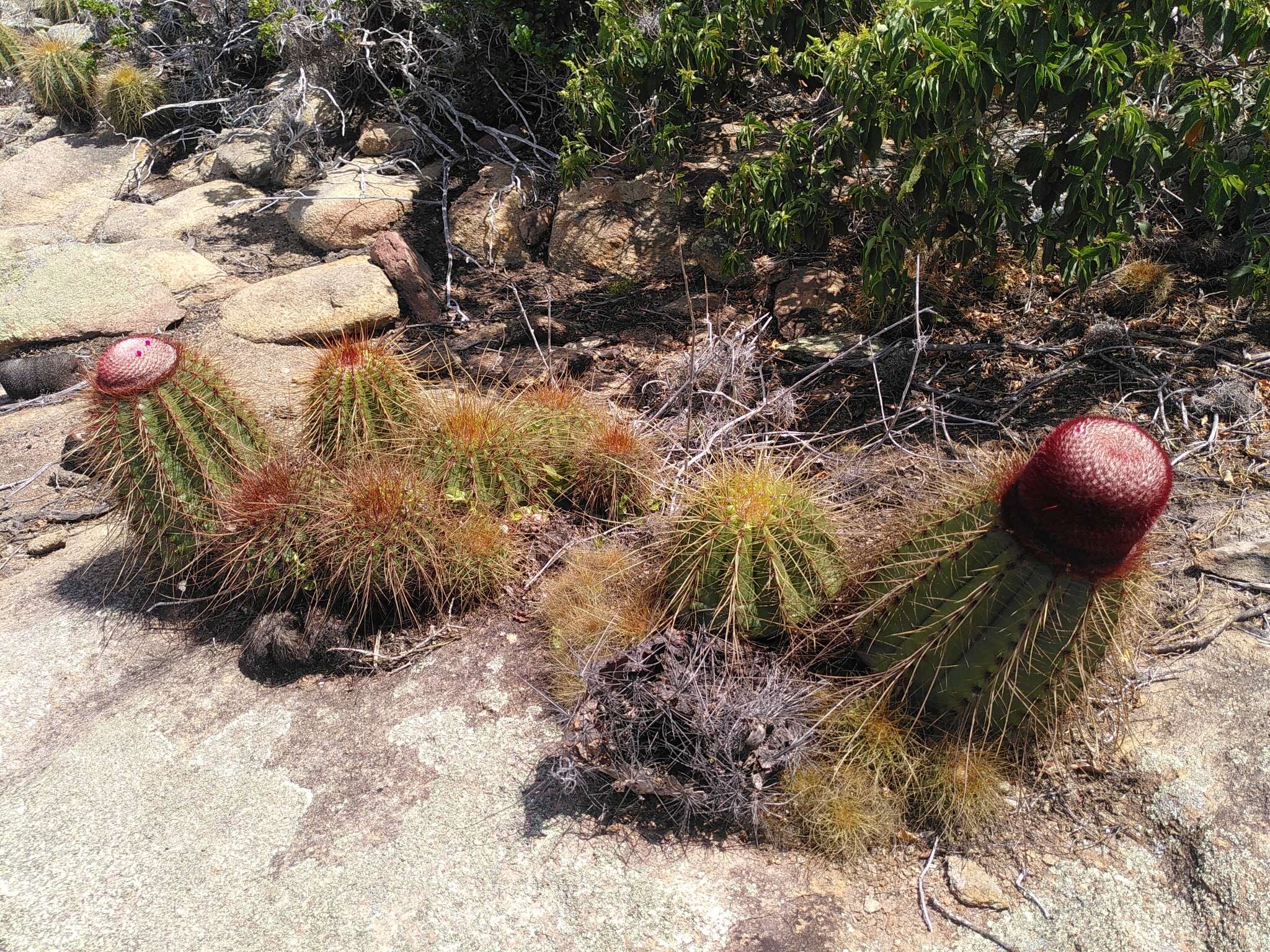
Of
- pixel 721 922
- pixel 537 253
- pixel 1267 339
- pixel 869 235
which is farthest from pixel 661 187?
pixel 721 922

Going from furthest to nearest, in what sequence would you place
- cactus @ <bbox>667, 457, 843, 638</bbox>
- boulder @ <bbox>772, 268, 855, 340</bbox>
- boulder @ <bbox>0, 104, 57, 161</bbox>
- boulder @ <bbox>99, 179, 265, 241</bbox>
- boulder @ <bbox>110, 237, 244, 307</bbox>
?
boulder @ <bbox>0, 104, 57, 161</bbox>, boulder @ <bbox>99, 179, 265, 241</bbox>, boulder @ <bbox>110, 237, 244, 307</bbox>, boulder @ <bbox>772, 268, 855, 340</bbox>, cactus @ <bbox>667, 457, 843, 638</bbox>

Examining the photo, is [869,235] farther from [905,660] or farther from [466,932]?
[466,932]

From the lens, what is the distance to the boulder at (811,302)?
492cm

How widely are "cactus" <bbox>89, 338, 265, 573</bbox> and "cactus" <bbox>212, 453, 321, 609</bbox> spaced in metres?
0.12

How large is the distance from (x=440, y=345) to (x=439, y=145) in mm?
2315

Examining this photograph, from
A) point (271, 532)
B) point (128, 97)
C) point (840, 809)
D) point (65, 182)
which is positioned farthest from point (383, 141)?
point (840, 809)

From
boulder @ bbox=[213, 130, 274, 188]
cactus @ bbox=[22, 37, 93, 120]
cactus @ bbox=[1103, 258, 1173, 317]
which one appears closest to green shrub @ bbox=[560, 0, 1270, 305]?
cactus @ bbox=[1103, 258, 1173, 317]

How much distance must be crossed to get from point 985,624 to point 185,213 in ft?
21.5

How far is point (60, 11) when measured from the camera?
10586mm

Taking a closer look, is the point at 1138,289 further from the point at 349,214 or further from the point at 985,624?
the point at 349,214

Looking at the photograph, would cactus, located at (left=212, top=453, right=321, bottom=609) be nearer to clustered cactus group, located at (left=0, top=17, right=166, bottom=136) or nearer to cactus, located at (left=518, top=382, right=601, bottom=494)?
cactus, located at (left=518, top=382, right=601, bottom=494)

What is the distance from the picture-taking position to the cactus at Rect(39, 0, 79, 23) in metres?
10.5

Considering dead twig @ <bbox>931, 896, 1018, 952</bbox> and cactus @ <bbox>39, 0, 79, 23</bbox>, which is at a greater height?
cactus @ <bbox>39, 0, 79, 23</bbox>

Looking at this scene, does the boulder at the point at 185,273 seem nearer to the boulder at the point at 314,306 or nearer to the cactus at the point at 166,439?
the boulder at the point at 314,306
